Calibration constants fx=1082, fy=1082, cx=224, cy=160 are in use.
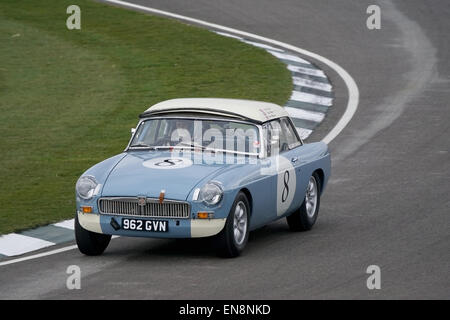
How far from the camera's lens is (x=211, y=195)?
35.0 ft

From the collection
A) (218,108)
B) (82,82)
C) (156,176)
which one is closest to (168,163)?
(156,176)

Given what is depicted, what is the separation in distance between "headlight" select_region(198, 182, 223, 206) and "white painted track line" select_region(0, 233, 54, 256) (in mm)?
2192

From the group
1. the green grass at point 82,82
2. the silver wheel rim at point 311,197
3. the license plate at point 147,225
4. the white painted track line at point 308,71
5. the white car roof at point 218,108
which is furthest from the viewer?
the white painted track line at point 308,71

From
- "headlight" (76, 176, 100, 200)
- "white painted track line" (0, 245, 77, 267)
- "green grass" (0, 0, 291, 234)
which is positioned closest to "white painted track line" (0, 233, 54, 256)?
"white painted track line" (0, 245, 77, 267)

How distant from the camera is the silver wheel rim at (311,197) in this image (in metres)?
12.8

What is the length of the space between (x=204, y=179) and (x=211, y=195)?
0.25 metres

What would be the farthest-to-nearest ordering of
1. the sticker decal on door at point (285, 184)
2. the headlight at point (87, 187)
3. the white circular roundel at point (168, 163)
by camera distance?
the sticker decal on door at point (285, 184) < the white circular roundel at point (168, 163) < the headlight at point (87, 187)

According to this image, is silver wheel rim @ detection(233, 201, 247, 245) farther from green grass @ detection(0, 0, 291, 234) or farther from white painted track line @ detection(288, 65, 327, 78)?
white painted track line @ detection(288, 65, 327, 78)

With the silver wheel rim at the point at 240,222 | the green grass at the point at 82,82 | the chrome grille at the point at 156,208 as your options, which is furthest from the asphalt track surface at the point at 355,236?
the green grass at the point at 82,82

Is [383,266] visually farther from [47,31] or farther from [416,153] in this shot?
[47,31]

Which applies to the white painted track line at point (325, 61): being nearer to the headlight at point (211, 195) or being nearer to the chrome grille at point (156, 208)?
the headlight at point (211, 195)

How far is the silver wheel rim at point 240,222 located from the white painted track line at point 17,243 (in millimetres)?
2231

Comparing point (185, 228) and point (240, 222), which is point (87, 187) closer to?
point (185, 228)

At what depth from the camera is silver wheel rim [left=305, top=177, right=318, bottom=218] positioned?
12.8 meters
